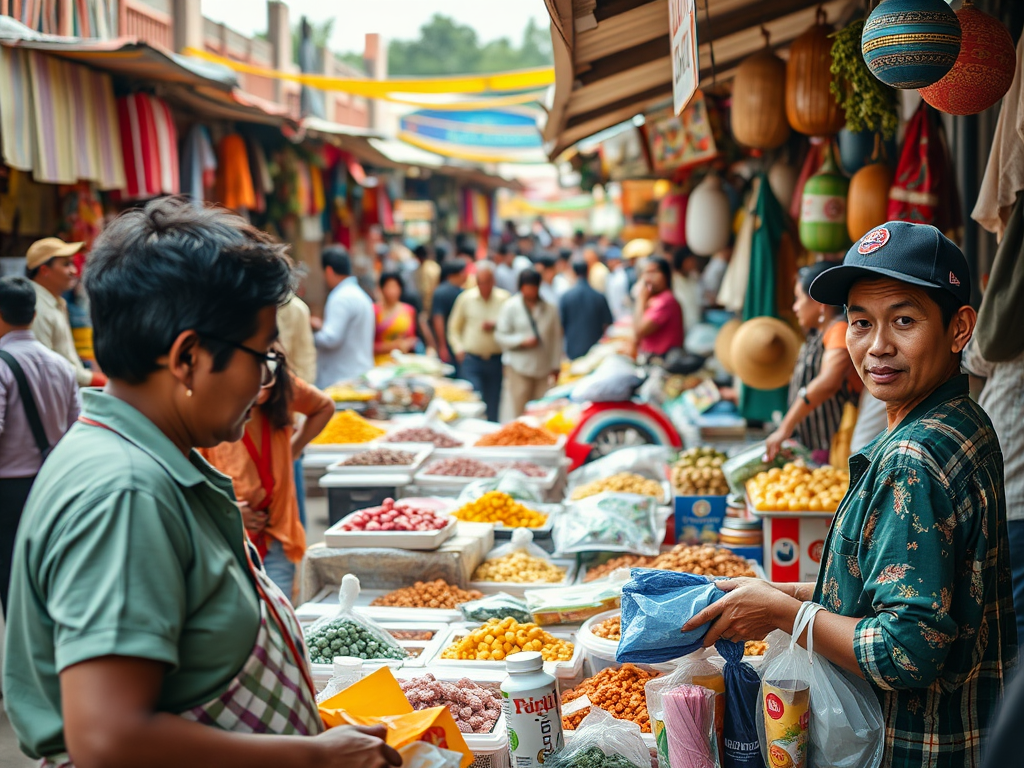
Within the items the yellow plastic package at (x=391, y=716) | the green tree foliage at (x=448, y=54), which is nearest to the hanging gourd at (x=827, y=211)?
the yellow plastic package at (x=391, y=716)

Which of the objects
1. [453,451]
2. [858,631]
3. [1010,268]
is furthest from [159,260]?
[453,451]

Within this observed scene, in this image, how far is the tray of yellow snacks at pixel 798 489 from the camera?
12.7 ft

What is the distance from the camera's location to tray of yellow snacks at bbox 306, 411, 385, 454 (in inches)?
253

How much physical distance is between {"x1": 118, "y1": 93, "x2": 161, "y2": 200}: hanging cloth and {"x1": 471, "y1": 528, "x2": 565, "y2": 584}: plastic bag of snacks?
451cm

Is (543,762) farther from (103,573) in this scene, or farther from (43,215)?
(43,215)

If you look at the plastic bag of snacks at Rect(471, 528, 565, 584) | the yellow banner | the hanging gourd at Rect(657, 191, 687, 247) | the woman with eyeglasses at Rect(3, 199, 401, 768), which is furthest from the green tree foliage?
the woman with eyeglasses at Rect(3, 199, 401, 768)

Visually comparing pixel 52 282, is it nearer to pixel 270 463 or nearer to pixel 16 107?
pixel 16 107

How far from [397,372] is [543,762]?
6894 mm

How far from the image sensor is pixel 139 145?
7.01m

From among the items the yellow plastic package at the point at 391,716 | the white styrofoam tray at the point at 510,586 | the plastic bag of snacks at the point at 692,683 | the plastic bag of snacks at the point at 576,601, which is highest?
the yellow plastic package at the point at 391,716

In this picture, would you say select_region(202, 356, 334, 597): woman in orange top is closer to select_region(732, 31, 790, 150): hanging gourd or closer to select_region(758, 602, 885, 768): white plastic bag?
select_region(758, 602, 885, 768): white plastic bag

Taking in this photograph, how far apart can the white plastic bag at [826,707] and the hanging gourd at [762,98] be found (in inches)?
149

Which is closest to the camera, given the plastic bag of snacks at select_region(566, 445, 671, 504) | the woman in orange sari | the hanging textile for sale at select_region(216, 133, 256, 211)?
the plastic bag of snacks at select_region(566, 445, 671, 504)

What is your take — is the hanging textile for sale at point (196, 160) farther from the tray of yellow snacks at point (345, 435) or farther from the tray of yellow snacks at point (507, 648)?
the tray of yellow snacks at point (507, 648)
